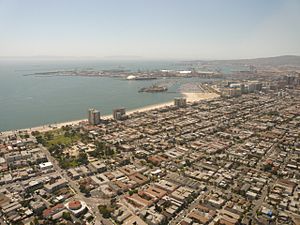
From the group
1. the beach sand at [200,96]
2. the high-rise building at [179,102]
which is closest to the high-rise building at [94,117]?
the high-rise building at [179,102]

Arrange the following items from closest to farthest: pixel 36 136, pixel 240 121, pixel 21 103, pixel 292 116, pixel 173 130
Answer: pixel 36 136, pixel 173 130, pixel 240 121, pixel 292 116, pixel 21 103

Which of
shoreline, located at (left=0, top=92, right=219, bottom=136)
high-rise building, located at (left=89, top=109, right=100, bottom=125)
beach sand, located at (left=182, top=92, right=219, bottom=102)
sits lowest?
shoreline, located at (left=0, top=92, right=219, bottom=136)

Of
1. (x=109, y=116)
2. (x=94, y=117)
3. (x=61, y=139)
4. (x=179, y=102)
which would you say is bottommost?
(x=109, y=116)

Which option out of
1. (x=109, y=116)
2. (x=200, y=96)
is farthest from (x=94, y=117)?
(x=200, y=96)

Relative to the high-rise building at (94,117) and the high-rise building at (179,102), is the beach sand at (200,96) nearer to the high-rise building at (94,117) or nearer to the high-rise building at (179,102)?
the high-rise building at (179,102)

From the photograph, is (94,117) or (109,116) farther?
(109,116)

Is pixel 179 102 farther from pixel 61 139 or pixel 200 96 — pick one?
pixel 61 139

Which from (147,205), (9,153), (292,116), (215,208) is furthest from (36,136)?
(292,116)

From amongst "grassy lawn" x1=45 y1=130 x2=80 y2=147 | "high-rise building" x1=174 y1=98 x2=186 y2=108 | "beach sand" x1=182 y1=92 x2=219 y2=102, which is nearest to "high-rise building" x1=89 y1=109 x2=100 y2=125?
"grassy lawn" x1=45 y1=130 x2=80 y2=147

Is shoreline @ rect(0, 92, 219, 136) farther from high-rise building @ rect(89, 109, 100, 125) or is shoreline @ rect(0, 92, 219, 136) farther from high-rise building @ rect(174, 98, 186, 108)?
high-rise building @ rect(174, 98, 186, 108)

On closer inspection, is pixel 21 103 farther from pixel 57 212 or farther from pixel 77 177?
pixel 57 212

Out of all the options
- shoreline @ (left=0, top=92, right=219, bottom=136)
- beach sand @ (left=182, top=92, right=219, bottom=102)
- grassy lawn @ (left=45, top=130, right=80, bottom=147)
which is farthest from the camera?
beach sand @ (left=182, top=92, right=219, bottom=102)
